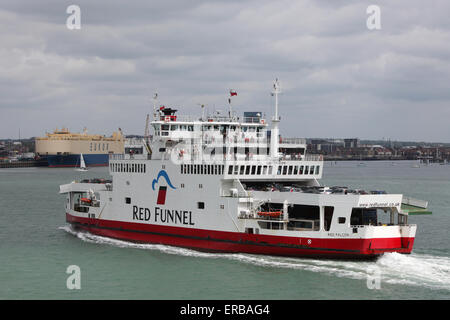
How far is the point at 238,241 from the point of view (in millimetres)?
28469

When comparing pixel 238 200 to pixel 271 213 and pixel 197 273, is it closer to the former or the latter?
pixel 271 213

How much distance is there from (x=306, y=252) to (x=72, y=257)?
11.3m

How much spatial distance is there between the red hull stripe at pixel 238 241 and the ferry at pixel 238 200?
4 cm

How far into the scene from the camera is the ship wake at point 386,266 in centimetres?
2420

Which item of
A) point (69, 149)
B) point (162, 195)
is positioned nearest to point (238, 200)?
point (162, 195)

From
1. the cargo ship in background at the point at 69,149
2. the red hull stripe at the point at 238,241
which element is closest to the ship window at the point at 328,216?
the red hull stripe at the point at 238,241

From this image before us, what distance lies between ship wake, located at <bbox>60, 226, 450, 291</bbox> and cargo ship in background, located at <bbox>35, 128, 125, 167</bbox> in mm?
121668

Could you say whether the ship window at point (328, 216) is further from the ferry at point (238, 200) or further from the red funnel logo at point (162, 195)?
the red funnel logo at point (162, 195)

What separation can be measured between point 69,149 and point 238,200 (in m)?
126

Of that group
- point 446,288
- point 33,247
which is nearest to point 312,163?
point 446,288

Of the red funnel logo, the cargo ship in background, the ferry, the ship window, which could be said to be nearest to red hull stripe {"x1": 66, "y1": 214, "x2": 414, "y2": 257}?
the ferry

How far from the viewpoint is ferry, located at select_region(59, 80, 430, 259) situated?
26281mm

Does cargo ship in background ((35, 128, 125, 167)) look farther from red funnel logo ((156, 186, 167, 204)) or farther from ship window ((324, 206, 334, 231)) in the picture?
ship window ((324, 206, 334, 231))
